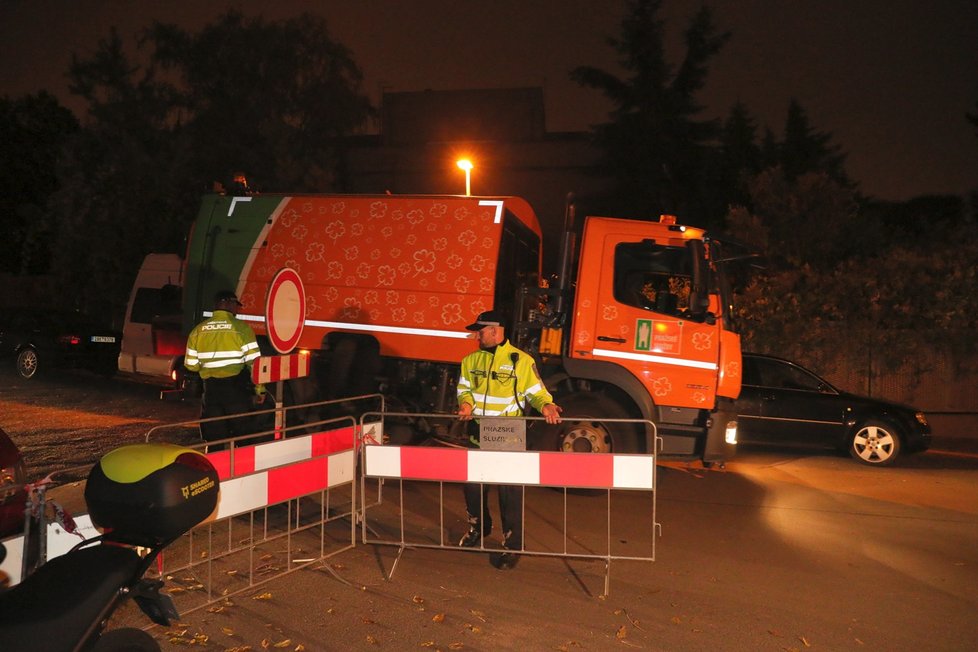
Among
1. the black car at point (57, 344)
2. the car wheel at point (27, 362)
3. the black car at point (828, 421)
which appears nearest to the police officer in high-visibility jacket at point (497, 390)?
the black car at point (828, 421)

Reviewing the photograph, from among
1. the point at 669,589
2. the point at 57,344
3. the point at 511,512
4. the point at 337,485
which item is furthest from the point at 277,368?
the point at 57,344

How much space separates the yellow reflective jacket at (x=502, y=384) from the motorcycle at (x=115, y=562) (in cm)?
300

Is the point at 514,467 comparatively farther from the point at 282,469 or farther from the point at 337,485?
the point at 282,469

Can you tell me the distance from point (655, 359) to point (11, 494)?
19.0 ft

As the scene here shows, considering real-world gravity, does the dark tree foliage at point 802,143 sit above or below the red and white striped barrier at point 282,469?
above

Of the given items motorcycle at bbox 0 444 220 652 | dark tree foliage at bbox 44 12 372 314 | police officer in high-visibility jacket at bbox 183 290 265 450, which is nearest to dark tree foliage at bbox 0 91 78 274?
dark tree foliage at bbox 44 12 372 314

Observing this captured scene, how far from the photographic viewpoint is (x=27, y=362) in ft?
55.4

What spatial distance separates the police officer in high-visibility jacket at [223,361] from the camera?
7.61m

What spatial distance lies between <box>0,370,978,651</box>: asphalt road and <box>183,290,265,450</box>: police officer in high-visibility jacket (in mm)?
1879

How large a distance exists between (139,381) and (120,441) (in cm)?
729

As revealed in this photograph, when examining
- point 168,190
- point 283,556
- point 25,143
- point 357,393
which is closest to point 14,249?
point 25,143

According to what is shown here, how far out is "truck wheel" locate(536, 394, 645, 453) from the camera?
27.1ft

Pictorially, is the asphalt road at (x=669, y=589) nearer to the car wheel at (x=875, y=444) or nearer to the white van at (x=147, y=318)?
the car wheel at (x=875, y=444)

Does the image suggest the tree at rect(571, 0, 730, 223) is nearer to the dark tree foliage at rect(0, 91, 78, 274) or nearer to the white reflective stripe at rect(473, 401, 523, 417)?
the white reflective stripe at rect(473, 401, 523, 417)
